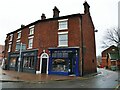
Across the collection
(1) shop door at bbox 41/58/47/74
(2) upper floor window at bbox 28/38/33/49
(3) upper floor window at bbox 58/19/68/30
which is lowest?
(1) shop door at bbox 41/58/47/74

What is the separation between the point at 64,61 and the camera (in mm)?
21516

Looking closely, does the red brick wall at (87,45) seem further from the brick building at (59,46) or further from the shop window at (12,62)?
the shop window at (12,62)

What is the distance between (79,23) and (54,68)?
7.68 metres

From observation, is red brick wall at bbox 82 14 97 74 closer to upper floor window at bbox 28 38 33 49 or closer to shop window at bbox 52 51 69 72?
shop window at bbox 52 51 69 72

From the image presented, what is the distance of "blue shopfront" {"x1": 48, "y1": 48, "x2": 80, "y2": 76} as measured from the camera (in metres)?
20.7

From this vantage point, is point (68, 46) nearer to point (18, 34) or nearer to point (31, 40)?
point (31, 40)

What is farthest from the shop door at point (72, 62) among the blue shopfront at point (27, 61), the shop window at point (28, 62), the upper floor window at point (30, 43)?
the upper floor window at point (30, 43)

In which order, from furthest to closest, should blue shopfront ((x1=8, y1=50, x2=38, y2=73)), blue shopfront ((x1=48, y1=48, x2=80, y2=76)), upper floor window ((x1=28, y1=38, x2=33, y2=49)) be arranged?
upper floor window ((x1=28, y1=38, x2=33, y2=49)) < blue shopfront ((x1=8, y1=50, x2=38, y2=73)) < blue shopfront ((x1=48, y1=48, x2=80, y2=76))

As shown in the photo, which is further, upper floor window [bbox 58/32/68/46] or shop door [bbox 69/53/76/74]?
upper floor window [bbox 58/32/68/46]

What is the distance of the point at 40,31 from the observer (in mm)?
24719

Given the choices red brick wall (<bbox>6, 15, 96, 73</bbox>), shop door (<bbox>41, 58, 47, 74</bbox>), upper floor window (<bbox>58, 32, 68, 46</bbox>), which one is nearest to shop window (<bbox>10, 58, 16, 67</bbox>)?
red brick wall (<bbox>6, 15, 96, 73</bbox>)

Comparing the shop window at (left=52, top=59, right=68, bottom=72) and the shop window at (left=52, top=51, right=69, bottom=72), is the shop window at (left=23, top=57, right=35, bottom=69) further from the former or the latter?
the shop window at (left=52, top=51, right=69, bottom=72)

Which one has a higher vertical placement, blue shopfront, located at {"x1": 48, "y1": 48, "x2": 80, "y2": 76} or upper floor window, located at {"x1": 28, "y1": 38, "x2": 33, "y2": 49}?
upper floor window, located at {"x1": 28, "y1": 38, "x2": 33, "y2": 49}

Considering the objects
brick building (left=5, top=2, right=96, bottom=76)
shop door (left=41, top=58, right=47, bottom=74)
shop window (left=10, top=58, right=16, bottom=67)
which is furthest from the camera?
shop window (left=10, top=58, right=16, bottom=67)
